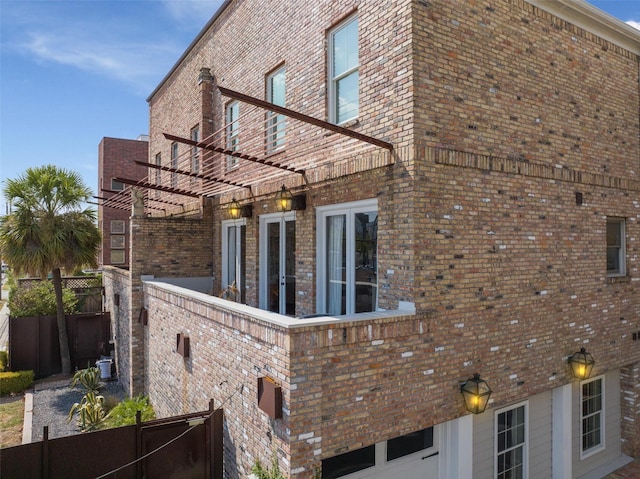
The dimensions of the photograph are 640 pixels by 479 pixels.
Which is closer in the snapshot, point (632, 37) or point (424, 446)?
point (424, 446)

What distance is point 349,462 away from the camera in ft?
18.1

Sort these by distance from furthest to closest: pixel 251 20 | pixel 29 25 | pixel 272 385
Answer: pixel 251 20 → pixel 29 25 → pixel 272 385

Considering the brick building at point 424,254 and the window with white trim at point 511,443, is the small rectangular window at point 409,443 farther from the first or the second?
the window with white trim at point 511,443

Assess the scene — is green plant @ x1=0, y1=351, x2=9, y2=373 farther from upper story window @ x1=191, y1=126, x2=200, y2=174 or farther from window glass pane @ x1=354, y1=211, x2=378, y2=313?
window glass pane @ x1=354, y1=211, x2=378, y2=313

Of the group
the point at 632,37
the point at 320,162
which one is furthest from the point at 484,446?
the point at 632,37

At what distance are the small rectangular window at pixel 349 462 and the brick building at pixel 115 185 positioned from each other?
2390 cm

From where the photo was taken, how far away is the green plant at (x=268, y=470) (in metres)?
4.81

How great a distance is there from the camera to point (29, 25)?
5.80 metres

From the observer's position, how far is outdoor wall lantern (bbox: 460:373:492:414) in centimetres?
591

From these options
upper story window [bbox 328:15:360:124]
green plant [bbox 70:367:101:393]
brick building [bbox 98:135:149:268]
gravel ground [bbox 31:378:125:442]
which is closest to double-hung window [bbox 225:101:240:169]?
upper story window [bbox 328:15:360:124]

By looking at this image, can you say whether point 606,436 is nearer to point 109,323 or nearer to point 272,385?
point 272,385

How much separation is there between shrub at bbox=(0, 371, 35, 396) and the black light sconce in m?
7.73

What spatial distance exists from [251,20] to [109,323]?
1041 cm

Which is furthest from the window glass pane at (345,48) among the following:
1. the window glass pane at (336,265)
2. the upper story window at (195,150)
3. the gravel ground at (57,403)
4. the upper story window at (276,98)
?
the gravel ground at (57,403)
